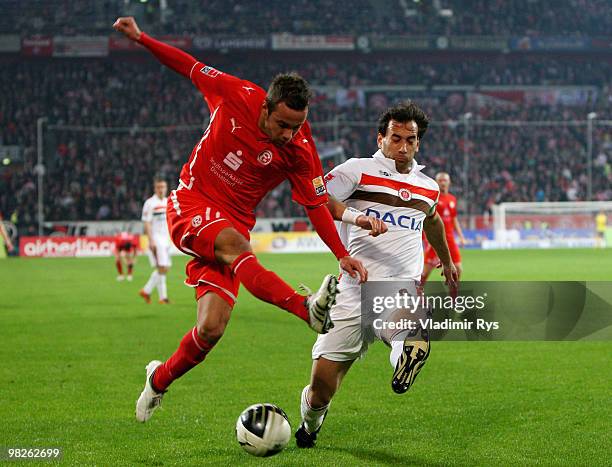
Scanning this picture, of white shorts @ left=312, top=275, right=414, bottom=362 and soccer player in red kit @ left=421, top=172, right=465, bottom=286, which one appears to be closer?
Result: white shorts @ left=312, top=275, right=414, bottom=362

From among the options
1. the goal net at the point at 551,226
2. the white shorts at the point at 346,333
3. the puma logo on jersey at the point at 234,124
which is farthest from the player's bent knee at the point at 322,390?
the goal net at the point at 551,226

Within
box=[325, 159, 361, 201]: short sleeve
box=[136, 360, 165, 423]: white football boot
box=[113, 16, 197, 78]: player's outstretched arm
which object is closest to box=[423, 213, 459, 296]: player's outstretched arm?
box=[325, 159, 361, 201]: short sleeve

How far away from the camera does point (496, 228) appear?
38.7 meters

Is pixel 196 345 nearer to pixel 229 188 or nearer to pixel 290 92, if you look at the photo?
pixel 229 188

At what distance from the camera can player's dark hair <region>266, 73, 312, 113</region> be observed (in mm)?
5285

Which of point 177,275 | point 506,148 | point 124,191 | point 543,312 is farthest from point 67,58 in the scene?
point 543,312

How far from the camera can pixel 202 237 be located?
5441 mm

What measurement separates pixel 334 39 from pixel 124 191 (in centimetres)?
1506

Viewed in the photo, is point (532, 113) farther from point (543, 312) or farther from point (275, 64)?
point (543, 312)

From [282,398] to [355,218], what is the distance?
271 centimetres

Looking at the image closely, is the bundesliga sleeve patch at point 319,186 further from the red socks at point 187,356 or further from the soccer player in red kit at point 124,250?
the soccer player in red kit at point 124,250

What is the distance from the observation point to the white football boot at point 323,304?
4555mm

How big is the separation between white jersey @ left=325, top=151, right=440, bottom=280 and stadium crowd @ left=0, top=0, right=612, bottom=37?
40.1 meters

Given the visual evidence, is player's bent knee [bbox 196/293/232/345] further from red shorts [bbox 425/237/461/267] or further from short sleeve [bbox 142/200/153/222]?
short sleeve [bbox 142/200/153/222]
